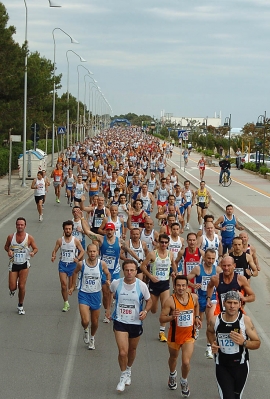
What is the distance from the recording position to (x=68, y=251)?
12328 millimetres

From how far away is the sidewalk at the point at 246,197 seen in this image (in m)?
24.9

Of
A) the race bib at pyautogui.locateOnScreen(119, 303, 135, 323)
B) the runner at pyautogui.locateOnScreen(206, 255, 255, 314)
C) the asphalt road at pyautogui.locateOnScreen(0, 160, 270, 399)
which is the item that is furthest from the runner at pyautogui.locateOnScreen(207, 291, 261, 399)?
the runner at pyautogui.locateOnScreen(206, 255, 255, 314)

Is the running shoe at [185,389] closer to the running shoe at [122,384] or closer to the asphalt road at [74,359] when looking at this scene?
the asphalt road at [74,359]

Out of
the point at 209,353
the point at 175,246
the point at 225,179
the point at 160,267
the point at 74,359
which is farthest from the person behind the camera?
the point at 225,179

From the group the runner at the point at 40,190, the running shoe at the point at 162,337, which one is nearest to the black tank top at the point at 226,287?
the running shoe at the point at 162,337

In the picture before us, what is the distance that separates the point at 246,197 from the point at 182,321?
89.7ft

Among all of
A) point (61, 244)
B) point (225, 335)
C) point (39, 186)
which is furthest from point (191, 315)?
point (39, 186)

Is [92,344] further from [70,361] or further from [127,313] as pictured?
[127,313]

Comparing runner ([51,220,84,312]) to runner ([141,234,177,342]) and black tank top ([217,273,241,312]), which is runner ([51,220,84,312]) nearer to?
runner ([141,234,177,342])

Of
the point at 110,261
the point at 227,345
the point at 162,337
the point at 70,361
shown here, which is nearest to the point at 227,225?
the point at 110,261

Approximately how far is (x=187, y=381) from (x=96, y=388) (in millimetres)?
1044

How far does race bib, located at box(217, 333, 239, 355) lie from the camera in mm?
7184

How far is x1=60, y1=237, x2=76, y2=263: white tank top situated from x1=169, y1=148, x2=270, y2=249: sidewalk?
9387mm

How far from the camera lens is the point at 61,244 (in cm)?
1232
